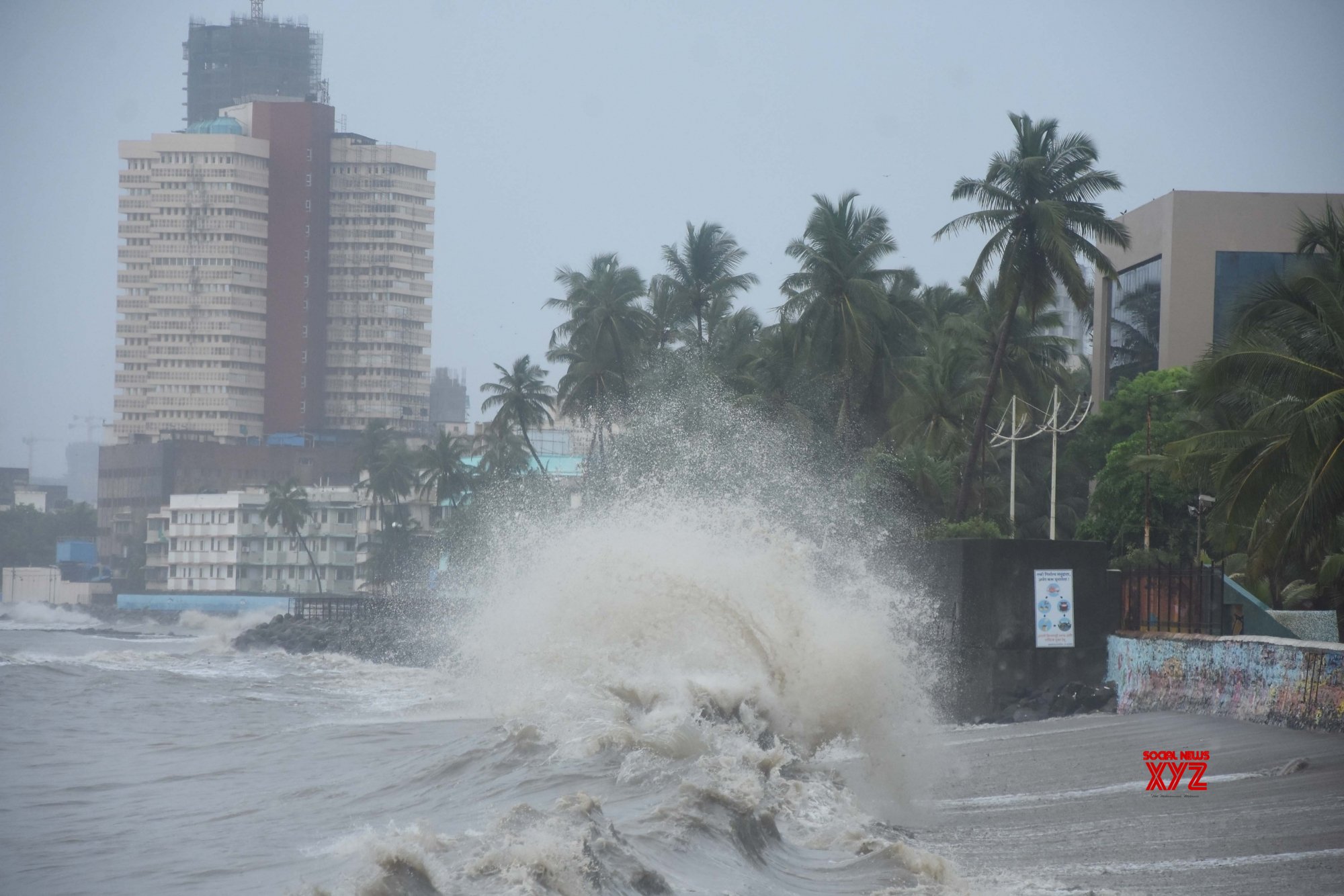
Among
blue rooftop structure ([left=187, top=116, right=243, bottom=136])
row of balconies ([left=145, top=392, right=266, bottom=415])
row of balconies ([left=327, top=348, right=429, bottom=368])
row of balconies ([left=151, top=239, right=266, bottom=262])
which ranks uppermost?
blue rooftop structure ([left=187, top=116, right=243, bottom=136])

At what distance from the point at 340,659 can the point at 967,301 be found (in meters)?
26.9

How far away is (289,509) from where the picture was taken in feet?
335

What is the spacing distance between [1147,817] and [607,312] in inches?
1714

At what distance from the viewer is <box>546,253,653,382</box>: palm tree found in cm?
5328

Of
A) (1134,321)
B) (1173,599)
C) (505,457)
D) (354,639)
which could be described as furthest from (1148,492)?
(505,457)

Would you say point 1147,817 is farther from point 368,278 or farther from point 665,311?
point 368,278

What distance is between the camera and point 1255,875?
8.92 m

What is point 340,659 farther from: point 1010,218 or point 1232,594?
point 1232,594

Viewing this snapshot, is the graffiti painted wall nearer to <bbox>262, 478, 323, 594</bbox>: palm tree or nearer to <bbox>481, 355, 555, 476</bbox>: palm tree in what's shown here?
<bbox>481, 355, 555, 476</bbox>: palm tree

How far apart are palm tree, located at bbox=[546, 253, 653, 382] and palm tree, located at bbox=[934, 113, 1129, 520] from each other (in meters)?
22.0

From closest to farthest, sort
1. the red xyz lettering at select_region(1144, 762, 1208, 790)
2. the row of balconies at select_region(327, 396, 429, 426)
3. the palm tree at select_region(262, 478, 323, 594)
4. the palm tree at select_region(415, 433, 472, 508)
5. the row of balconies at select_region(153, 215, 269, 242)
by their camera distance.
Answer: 1. the red xyz lettering at select_region(1144, 762, 1208, 790)
2. the palm tree at select_region(415, 433, 472, 508)
3. the palm tree at select_region(262, 478, 323, 594)
4. the row of balconies at select_region(153, 215, 269, 242)
5. the row of balconies at select_region(327, 396, 429, 426)

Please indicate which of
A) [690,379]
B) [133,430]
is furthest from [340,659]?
[133,430]

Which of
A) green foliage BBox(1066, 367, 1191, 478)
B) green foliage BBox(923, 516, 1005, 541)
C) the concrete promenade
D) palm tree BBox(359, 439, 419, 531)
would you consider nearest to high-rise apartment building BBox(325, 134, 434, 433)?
palm tree BBox(359, 439, 419, 531)

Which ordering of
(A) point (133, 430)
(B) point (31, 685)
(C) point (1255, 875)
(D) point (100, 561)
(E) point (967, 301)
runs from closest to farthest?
(C) point (1255, 875), (B) point (31, 685), (E) point (967, 301), (D) point (100, 561), (A) point (133, 430)
